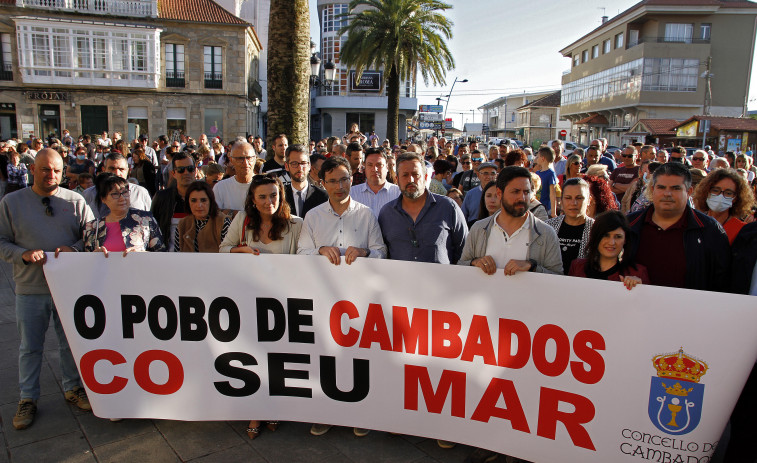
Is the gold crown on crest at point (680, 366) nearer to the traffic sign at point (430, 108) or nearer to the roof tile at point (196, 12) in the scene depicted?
the roof tile at point (196, 12)

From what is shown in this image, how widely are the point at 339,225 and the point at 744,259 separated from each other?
2596mm

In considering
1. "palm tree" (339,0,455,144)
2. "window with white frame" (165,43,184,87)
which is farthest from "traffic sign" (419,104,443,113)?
"palm tree" (339,0,455,144)

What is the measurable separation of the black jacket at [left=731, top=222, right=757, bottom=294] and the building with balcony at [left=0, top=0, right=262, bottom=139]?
103 ft

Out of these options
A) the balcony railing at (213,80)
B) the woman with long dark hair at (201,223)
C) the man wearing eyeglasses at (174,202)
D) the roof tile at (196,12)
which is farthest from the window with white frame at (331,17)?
the woman with long dark hair at (201,223)

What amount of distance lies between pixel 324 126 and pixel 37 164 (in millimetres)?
43758

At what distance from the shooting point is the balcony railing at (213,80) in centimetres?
3203

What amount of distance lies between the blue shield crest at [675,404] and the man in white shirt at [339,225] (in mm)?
1862

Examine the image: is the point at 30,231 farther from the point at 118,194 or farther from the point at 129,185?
the point at 129,185

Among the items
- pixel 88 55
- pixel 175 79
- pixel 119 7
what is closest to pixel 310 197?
pixel 175 79

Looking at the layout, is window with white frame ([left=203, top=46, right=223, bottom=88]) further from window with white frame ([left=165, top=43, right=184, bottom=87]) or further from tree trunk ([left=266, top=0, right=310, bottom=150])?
tree trunk ([left=266, top=0, right=310, bottom=150])

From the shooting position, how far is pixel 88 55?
31141 millimetres

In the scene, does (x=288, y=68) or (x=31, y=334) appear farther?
(x=288, y=68)

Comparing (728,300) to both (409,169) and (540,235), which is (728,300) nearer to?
(540,235)

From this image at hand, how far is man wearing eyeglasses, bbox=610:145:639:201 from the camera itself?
27.2ft
